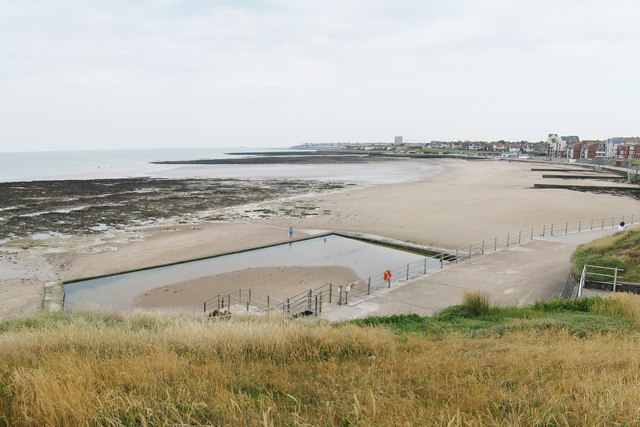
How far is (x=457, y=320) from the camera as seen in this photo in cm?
987

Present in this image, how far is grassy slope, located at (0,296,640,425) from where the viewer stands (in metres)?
3.56

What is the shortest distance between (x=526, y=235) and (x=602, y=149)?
137 metres

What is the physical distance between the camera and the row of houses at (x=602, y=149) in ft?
375

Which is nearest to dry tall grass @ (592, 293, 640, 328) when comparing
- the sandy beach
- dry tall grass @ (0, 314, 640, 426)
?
dry tall grass @ (0, 314, 640, 426)

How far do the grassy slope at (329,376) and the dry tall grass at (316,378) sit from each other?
0.02m

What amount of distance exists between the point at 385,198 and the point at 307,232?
60.7 feet

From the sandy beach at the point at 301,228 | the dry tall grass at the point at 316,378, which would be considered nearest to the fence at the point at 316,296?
the sandy beach at the point at 301,228

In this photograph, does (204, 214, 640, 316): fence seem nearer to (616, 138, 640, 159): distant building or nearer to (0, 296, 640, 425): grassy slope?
(0, 296, 640, 425): grassy slope

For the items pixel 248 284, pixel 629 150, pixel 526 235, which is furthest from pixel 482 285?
pixel 629 150

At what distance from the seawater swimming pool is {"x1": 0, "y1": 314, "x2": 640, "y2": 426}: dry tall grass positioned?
32.9ft

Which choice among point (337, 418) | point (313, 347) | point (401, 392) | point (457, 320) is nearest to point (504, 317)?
point (457, 320)

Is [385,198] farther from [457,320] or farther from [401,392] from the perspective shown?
[401,392]

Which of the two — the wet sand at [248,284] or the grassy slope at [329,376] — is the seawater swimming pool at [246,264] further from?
the grassy slope at [329,376]

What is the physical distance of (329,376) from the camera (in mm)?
4848
